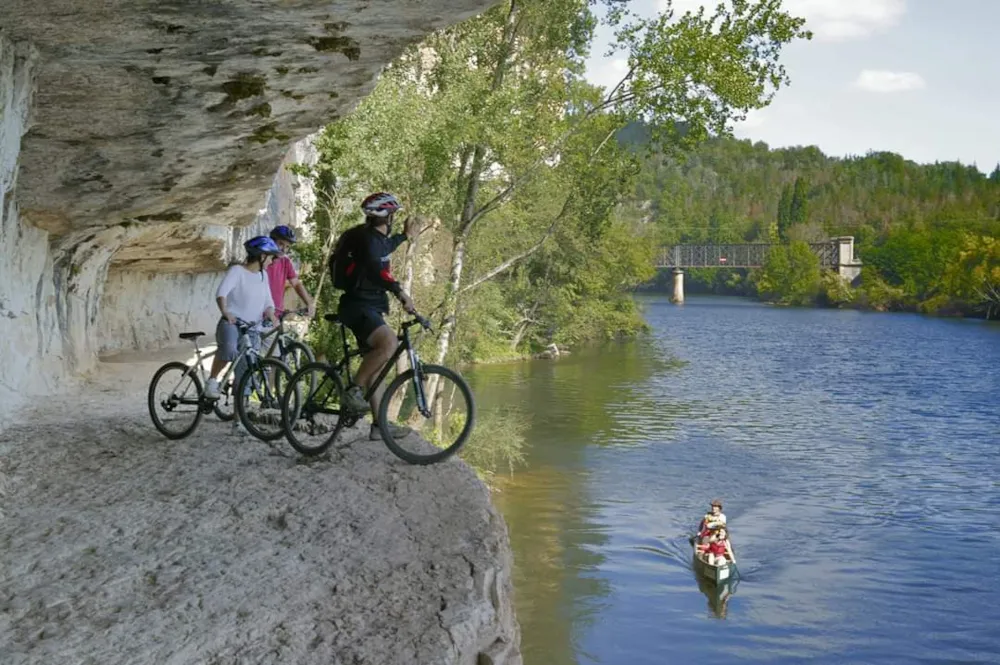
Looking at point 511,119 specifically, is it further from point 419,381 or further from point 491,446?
point 419,381

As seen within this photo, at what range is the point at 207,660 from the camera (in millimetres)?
5254

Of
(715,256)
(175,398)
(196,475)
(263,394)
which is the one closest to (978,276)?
(715,256)

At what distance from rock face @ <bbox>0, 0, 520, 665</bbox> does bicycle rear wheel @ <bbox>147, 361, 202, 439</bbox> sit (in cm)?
19

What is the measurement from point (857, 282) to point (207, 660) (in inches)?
5017

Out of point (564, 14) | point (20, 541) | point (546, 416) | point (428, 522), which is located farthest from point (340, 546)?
point (546, 416)

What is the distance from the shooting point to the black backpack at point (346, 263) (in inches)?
327

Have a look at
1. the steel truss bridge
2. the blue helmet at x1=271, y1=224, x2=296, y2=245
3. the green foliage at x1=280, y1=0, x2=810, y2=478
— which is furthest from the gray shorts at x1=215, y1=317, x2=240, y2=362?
the steel truss bridge

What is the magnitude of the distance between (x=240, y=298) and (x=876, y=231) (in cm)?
14569

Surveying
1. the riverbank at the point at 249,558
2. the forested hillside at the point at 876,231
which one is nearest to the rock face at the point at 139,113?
the riverbank at the point at 249,558

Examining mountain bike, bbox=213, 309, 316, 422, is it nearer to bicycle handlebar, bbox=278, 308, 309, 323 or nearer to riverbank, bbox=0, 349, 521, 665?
bicycle handlebar, bbox=278, 308, 309, 323

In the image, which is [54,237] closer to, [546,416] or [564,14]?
[564,14]

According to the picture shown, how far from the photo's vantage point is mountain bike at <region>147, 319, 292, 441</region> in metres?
9.68

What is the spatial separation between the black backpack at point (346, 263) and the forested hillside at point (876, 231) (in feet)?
194

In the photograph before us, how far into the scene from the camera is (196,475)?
8539mm
